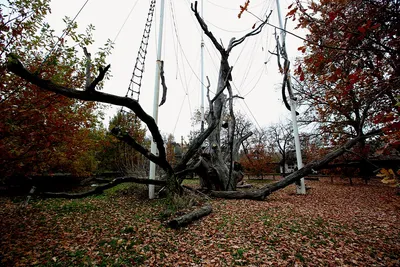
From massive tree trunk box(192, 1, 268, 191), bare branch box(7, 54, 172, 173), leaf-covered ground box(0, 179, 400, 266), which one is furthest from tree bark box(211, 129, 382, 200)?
bare branch box(7, 54, 172, 173)

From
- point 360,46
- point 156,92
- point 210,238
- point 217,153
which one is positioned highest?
point 156,92

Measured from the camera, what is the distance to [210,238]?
152 inches

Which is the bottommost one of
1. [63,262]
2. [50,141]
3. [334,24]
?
[63,262]

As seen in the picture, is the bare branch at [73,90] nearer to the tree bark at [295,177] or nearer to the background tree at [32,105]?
the background tree at [32,105]

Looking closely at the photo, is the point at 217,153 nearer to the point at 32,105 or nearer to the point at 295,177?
the point at 295,177

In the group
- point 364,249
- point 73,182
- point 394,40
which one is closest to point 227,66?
point 394,40

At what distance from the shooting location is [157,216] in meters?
5.29

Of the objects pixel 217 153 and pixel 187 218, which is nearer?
pixel 187 218

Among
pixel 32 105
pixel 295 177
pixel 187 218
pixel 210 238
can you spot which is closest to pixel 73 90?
pixel 32 105

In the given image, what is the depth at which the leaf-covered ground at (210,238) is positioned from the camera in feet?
10.1

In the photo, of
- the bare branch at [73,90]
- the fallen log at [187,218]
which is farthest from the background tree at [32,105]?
the fallen log at [187,218]

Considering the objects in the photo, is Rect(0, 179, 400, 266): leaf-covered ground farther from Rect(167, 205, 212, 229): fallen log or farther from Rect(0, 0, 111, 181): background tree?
Rect(0, 0, 111, 181): background tree

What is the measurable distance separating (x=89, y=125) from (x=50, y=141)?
1.15 meters

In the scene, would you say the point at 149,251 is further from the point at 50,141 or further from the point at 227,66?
the point at 227,66
